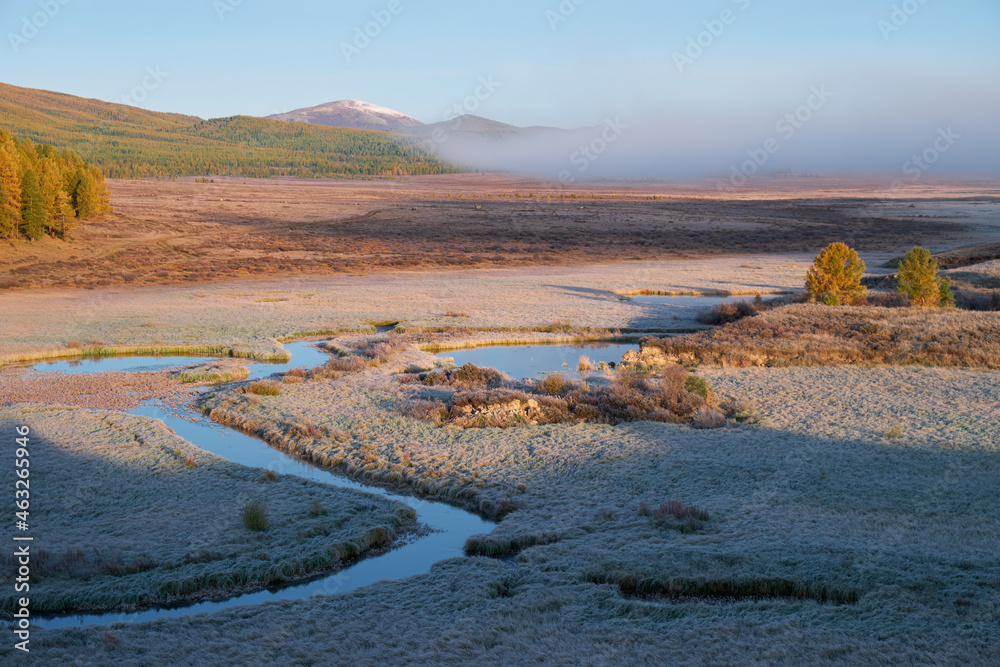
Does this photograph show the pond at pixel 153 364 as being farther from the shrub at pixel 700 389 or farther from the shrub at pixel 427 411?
the shrub at pixel 700 389

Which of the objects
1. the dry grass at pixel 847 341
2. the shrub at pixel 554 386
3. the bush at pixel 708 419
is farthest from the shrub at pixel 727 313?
the bush at pixel 708 419

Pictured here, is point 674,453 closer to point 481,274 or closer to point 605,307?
point 605,307

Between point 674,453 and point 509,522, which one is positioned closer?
point 509,522

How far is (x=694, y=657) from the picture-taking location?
25.0 ft

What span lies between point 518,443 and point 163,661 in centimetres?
854

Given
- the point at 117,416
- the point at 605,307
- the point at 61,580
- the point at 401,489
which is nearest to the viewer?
the point at 61,580

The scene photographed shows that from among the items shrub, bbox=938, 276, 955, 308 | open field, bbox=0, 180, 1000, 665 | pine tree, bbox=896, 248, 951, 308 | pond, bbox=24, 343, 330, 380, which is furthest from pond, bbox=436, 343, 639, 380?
shrub, bbox=938, 276, 955, 308

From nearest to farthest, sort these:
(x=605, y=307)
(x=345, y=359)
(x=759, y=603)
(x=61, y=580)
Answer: (x=759, y=603) → (x=61, y=580) → (x=345, y=359) → (x=605, y=307)

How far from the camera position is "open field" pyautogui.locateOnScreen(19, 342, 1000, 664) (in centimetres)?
794

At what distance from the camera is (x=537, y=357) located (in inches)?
980

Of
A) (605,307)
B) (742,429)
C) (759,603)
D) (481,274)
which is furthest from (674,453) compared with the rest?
(481,274)

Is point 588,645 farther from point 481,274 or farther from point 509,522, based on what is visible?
point 481,274

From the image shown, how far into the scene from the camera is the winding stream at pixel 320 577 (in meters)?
9.30

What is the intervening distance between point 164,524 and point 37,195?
172 ft
